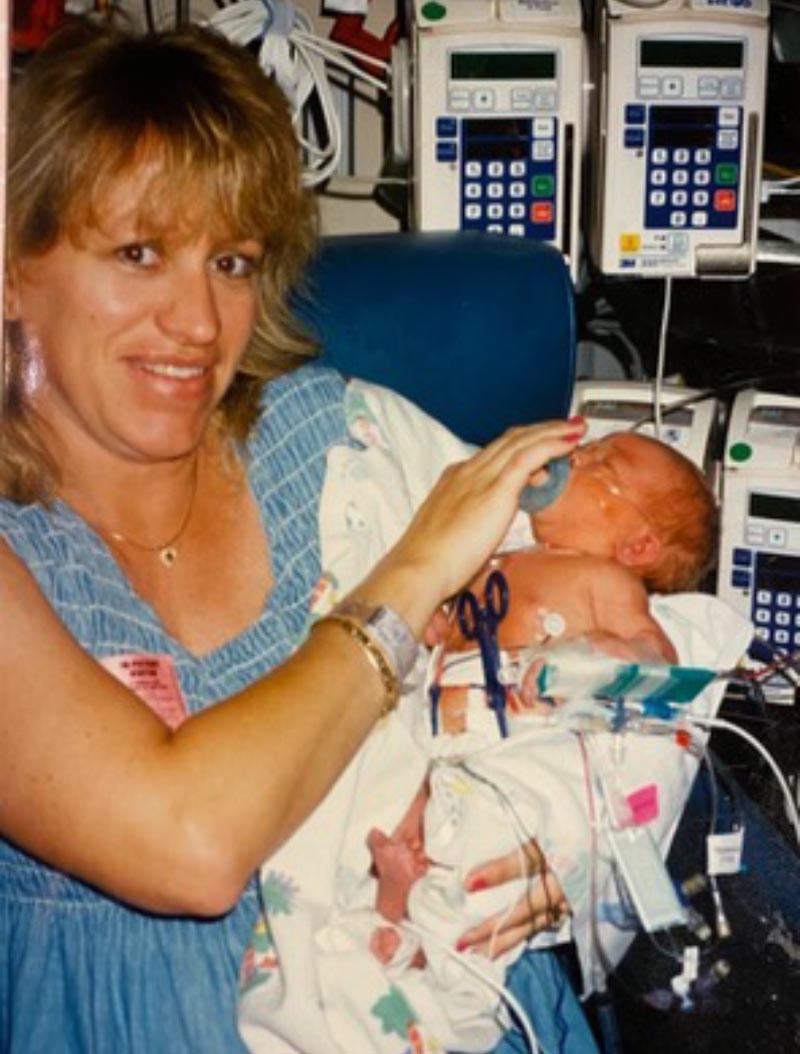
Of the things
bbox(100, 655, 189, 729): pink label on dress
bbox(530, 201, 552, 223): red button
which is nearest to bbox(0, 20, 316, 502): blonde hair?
bbox(100, 655, 189, 729): pink label on dress

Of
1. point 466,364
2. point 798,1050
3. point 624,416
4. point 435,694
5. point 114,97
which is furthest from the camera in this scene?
point 624,416

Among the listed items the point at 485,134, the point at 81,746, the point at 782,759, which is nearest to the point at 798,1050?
the point at 782,759

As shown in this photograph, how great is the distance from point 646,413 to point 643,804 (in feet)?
2.48

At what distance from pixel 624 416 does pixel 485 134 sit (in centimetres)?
44

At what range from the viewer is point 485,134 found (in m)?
2.17

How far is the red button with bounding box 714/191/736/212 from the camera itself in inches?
87.0

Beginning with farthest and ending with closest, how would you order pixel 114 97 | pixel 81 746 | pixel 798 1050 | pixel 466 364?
pixel 466 364, pixel 798 1050, pixel 114 97, pixel 81 746

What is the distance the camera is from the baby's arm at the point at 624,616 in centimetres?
162

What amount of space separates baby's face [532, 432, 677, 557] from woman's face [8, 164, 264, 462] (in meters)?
0.46

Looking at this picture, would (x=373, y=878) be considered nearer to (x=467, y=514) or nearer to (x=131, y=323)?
(x=467, y=514)

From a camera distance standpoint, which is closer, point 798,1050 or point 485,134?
point 798,1050

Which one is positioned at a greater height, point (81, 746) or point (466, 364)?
point (466, 364)

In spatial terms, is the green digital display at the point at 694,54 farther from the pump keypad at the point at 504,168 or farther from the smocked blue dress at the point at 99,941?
the smocked blue dress at the point at 99,941

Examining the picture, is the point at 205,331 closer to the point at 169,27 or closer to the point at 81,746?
the point at 169,27
